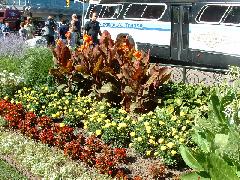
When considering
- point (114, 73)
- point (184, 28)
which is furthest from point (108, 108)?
point (184, 28)

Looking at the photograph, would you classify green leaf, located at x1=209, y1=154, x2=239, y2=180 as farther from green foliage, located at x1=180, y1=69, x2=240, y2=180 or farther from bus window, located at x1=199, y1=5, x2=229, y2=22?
bus window, located at x1=199, y1=5, x2=229, y2=22

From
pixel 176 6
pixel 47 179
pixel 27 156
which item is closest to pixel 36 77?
pixel 27 156

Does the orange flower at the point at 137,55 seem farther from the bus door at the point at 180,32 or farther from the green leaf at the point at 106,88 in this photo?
the bus door at the point at 180,32

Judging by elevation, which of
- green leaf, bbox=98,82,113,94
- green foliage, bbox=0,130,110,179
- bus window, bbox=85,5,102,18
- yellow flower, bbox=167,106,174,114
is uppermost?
bus window, bbox=85,5,102,18

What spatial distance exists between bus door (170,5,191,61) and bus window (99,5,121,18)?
3843 mm

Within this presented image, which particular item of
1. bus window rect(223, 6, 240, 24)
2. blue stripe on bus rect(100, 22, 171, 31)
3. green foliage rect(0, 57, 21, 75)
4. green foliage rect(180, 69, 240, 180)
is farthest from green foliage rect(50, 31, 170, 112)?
blue stripe on bus rect(100, 22, 171, 31)

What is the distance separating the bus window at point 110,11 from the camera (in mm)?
21644

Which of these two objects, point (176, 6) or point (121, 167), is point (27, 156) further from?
point (176, 6)

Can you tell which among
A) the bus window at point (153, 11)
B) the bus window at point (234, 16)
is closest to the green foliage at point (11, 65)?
the bus window at point (234, 16)

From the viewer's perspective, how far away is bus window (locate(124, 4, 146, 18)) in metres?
20.0

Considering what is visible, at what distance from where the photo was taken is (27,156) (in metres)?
6.88

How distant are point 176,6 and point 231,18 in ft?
9.40

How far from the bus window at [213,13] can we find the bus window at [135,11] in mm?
3519

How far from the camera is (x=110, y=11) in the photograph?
22266mm
